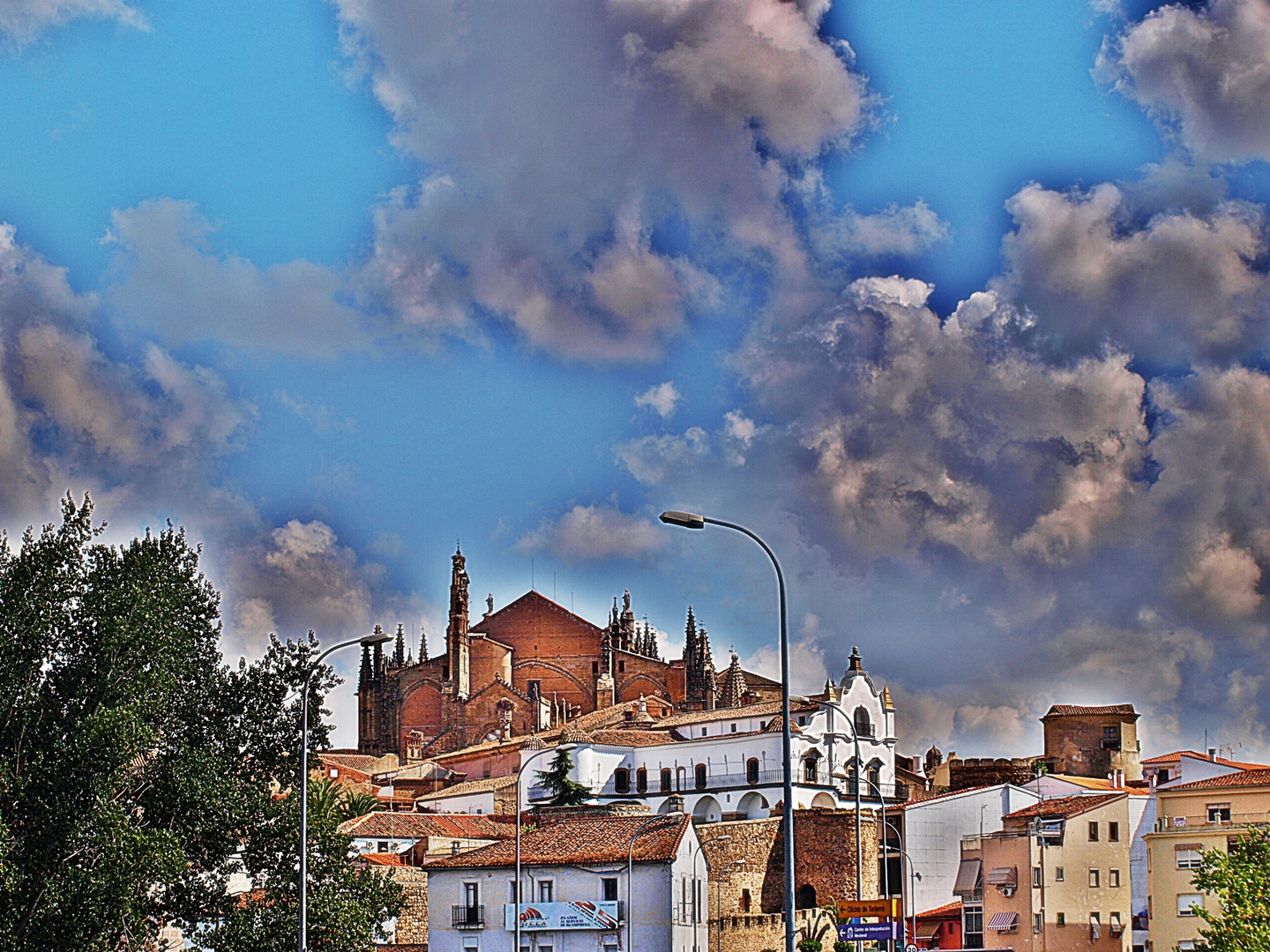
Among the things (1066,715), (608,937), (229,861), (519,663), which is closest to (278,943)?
(229,861)

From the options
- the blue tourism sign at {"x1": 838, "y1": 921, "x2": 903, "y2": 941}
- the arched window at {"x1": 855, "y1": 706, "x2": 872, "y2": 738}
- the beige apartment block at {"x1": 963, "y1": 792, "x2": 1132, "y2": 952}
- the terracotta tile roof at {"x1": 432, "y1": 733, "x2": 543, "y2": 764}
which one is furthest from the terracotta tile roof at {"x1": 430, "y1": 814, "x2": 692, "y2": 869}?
the arched window at {"x1": 855, "y1": 706, "x2": 872, "y2": 738}

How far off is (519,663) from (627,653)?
9697 millimetres

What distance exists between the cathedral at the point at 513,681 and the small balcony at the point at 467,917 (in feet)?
182

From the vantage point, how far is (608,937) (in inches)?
2569

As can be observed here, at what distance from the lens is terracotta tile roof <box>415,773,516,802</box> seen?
3846 inches

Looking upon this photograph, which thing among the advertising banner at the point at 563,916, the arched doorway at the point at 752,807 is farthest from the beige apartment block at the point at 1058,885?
the arched doorway at the point at 752,807

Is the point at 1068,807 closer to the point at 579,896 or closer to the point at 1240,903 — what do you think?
the point at 579,896

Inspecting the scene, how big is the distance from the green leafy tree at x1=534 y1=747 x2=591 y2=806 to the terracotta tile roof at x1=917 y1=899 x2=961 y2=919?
22254 millimetres

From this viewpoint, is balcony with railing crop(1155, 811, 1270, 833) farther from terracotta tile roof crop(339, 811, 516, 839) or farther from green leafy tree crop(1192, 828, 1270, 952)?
terracotta tile roof crop(339, 811, 516, 839)

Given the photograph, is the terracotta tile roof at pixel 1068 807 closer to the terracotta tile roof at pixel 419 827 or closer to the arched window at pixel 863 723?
the arched window at pixel 863 723

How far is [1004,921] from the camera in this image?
7156cm

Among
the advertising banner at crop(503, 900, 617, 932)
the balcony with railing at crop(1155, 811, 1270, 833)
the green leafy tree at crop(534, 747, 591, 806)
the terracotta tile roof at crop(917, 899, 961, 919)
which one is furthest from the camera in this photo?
the green leafy tree at crop(534, 747, 591, 806)

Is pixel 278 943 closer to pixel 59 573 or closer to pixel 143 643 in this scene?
pixel 143 643

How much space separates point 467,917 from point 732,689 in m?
58.9
